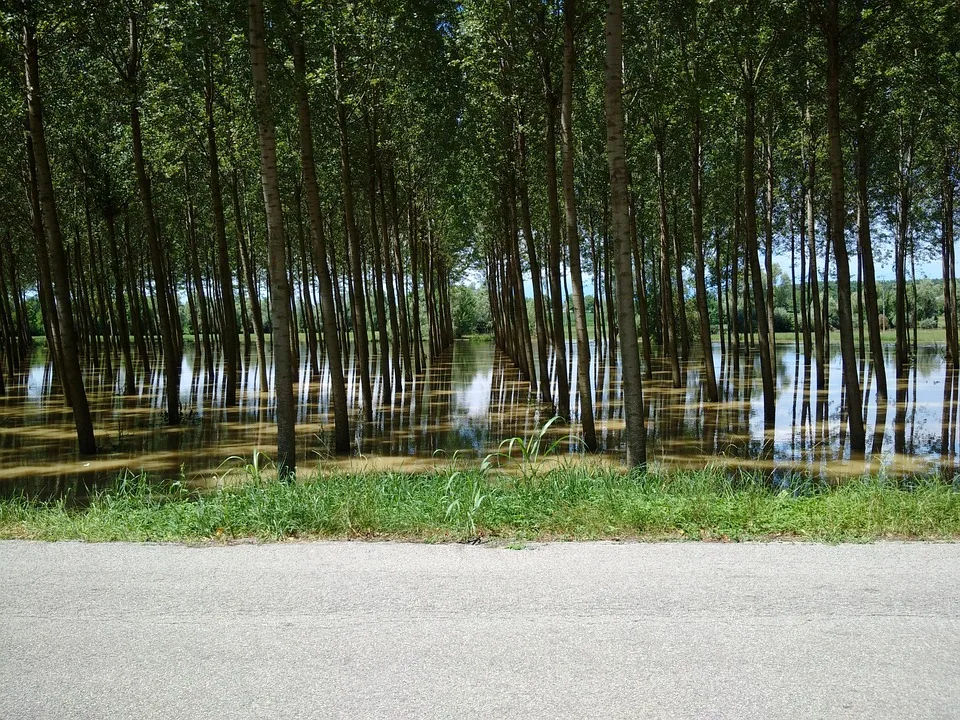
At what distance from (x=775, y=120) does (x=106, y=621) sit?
28.0 meters

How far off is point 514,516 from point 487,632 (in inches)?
87.9

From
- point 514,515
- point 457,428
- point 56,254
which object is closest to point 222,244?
point 56,254

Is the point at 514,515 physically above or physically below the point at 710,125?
below

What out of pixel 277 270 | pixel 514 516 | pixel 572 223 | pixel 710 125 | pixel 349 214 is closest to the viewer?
pixel 514 516

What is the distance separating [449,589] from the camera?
476 centimetres

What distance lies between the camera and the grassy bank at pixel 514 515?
605 cm

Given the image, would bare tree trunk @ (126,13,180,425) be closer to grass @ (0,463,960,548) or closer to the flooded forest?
the flooded forest

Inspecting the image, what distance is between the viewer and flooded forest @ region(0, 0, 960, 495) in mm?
13148

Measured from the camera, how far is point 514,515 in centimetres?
635

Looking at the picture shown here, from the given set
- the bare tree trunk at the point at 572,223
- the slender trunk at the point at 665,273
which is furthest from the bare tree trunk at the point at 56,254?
the slender trunk at the point at 665,273

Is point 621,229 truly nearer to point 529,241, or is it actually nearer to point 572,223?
point 572,223

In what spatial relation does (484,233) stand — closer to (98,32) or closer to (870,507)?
(98,32)

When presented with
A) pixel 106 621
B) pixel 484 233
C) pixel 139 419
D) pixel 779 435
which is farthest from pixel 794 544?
pixel 484 233

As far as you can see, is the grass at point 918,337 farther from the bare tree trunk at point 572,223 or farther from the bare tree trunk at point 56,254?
the bare tree trunk at point 56,254
